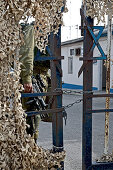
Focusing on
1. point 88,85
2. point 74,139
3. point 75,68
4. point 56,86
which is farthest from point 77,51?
point 56,86

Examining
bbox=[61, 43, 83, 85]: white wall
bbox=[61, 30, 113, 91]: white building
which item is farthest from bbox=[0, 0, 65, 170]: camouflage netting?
bbox=[61, 43, 83, 85]: white wall

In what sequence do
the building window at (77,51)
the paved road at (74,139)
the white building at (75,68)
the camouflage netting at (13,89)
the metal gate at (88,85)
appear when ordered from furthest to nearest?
the building window at (77,51) < the white building at (75,68) < the paved road at (74,139) < the metal gate at (88,85) < the camouflage netting at (13,89)

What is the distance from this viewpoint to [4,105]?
2.34 metres

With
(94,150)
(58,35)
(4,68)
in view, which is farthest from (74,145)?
(4,68)

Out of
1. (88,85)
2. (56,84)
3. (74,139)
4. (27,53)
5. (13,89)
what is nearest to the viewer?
(13,89)

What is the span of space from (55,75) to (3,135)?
3.05 feet

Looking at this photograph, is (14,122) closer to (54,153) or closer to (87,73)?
(54,153)

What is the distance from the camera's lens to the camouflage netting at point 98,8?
2.91 m

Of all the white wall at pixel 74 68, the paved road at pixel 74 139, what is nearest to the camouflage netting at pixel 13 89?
the paved road at pixel 74 139

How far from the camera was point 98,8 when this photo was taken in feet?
9.61

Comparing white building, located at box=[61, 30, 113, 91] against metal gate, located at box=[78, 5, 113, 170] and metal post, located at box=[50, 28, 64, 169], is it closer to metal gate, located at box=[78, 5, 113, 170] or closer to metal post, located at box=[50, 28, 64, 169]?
metal gate, located at box=[78, 5, 113, 170]

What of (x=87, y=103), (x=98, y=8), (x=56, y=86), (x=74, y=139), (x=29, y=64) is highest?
(x=98, y=8)

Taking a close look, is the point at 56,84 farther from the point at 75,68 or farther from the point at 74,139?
the point at 75,68

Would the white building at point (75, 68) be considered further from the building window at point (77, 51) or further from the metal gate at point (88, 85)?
the metal gate at point (88, 85)
